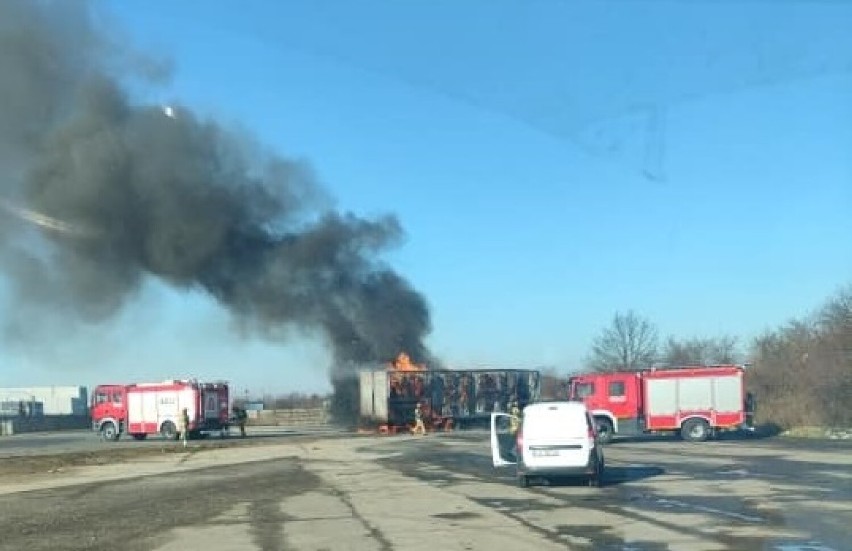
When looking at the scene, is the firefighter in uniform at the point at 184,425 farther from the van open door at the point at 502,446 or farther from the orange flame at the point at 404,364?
the van open door at the point at 502,446

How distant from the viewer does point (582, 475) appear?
1786cm

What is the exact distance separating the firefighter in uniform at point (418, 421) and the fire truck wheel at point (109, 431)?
14.3m

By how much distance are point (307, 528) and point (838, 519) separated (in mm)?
6496

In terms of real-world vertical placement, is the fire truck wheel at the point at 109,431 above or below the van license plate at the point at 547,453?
below

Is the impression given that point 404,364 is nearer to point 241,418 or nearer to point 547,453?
point 241,418

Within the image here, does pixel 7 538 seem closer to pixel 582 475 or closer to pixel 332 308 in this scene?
Answer: pixel 582 475

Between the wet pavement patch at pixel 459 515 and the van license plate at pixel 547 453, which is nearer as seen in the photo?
the wet pavement patch at pixel 459 515

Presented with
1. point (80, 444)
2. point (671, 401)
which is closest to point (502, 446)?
point (671, 401)

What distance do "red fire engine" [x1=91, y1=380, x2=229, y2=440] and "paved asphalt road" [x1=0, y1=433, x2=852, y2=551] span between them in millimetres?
18052

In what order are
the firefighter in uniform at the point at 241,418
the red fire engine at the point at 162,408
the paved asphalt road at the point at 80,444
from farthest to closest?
the firefighter in uniform at the point at 241,418
the red fire engine at the point at 162,408
the paved asphalt road at the point at 80,444

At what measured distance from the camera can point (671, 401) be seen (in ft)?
111

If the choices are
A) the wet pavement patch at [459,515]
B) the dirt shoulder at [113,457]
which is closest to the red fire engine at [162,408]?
the dirt shoulder at [113,457]

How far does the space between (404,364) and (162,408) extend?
10.9 metres

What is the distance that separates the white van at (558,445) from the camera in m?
17.6
